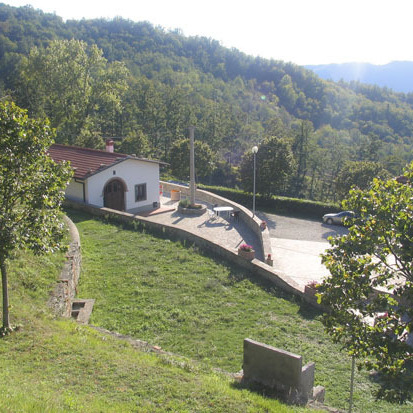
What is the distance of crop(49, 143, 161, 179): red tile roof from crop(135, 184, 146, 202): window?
1696 millimetres

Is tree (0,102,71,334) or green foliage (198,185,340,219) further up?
tree (0,102,71,334)

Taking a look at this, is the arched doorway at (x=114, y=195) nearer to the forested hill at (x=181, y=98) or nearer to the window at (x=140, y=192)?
the window at (x=140, y=192)

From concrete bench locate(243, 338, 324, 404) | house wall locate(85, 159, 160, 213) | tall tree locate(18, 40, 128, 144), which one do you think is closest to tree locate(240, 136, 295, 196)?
house wall locate(85, 159, 160, 213)

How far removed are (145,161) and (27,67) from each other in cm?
3005

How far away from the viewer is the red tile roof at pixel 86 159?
21984 mm

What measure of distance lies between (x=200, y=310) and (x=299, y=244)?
12.9 meters

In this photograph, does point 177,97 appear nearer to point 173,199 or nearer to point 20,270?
point 173,199

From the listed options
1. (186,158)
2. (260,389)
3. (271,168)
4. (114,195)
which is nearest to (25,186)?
(260,389)

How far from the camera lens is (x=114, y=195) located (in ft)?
76.1

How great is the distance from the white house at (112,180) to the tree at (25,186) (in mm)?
13979

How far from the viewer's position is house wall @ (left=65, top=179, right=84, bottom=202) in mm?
21781

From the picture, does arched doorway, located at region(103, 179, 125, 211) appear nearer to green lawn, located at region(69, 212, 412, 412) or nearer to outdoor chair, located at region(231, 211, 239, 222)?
green lawn, located at region(69, 212, 412, 412)

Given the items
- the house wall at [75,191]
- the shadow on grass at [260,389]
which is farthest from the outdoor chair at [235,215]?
the shadow on grass at [260,389]

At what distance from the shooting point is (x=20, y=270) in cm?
1053
